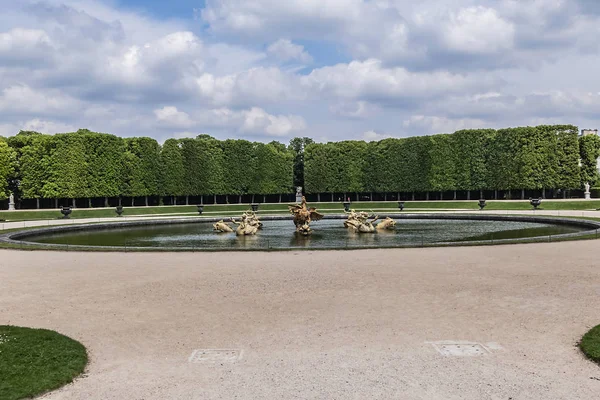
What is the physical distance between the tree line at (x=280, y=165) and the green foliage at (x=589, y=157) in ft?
0.40

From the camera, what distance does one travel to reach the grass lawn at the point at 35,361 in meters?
6.08

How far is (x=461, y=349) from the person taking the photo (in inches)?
290

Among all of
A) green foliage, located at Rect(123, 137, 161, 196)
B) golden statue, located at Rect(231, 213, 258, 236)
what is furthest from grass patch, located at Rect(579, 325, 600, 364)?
green foliage, located at Rect(123, 137, 161, 196)

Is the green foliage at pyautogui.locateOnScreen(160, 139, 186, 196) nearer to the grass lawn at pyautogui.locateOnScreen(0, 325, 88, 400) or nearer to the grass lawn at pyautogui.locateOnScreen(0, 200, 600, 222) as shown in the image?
the grass lawn at pyautogui.locateOnScreen(0, 200, 600, 222)

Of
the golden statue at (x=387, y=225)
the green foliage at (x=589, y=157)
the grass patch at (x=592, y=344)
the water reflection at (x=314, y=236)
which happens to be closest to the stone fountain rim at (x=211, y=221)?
the water reflection at (x=314, y=236)

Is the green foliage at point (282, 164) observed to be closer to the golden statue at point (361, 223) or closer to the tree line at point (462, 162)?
the tree line at point (462, 162)

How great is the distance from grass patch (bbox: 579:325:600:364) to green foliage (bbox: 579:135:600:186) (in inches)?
2404

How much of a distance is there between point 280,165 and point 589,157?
130 feet

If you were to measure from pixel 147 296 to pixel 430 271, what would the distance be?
24.6 ft

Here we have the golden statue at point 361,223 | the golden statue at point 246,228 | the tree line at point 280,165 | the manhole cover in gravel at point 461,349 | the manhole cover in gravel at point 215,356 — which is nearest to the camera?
the manhole cover in gravel at point 215,356

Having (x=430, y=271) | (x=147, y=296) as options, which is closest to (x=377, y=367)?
(x=147, y=296)

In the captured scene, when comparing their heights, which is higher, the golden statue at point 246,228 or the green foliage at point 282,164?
the green foliage at point 282,164

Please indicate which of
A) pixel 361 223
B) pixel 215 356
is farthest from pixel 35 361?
pixel 361 223

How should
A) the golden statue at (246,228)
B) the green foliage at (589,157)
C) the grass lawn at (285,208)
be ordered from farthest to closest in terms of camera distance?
the green foliage at (589,157) → the grass lawn at (285,208) → the golden statue at (246,228)
